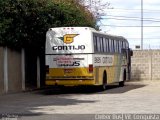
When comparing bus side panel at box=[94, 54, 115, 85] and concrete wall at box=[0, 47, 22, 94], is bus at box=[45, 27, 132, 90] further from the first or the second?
concrete wall at box=[0, 47, 22, 94]

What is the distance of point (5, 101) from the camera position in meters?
21.9

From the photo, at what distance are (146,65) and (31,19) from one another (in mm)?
18874

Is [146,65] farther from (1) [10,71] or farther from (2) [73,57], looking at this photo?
(1) [10,71]

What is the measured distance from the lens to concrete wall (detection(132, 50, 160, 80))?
44656 millimetres

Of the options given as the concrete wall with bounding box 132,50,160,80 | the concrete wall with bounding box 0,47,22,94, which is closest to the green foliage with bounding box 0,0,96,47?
the concrete wall with bounding box 0,47,22,94

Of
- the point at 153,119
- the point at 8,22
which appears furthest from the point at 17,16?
the point at 153,119

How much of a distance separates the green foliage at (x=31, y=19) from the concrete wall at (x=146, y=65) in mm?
13803

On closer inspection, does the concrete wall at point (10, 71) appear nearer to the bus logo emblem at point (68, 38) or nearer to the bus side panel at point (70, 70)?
the bus side panel at point (70, 70)

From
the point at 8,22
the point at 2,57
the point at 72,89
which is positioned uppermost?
the point at 8,22

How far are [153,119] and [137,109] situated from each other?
2979 mm

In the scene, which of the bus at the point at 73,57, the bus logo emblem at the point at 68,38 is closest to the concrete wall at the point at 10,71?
the bus at the point at 73,57

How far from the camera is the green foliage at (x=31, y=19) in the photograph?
85.9 feet

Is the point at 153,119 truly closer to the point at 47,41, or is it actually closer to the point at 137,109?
the point at 137,109

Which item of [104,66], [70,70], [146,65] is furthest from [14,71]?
[146,65]
